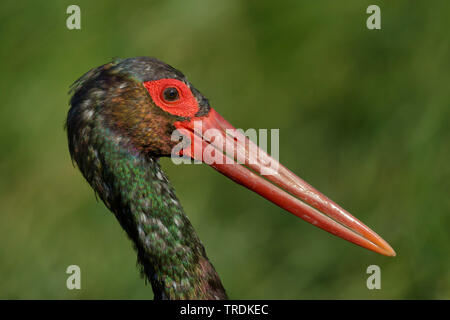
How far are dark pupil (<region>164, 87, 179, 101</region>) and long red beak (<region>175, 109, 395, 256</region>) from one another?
0.39 feet

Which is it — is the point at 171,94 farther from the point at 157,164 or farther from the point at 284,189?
the point at 284,189

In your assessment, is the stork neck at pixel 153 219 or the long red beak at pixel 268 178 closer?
the stork neck at pixel 153 219

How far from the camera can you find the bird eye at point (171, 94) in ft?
7.95

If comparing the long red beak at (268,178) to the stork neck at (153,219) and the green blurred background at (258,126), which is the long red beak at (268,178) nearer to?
the stork neck at (153,219)

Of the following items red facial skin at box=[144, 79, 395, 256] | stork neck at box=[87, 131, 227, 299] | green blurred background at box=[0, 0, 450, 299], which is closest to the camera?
stork neck at box=[87, 131, 227, 299]

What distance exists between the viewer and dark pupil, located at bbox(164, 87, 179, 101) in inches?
95.3

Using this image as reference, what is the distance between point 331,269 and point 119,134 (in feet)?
9.67

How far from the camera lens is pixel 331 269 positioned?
15.9 ft

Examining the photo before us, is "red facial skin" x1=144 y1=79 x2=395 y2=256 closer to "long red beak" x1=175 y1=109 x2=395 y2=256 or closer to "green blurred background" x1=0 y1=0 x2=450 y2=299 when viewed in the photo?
"long red beak" x1=175 y1=109 x2=395 y2=256

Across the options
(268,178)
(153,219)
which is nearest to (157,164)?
(153,219)

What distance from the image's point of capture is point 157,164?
98.2 inches

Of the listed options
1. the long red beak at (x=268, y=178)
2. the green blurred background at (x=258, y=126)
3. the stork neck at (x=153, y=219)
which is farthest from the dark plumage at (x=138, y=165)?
the green blurred background at (x=258, y=126)

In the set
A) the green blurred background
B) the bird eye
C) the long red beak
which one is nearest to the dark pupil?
the bird eye

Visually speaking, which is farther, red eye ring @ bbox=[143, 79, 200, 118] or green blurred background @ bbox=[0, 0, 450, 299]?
green blurred background @ bbox=[0, 0, 450, 299]
